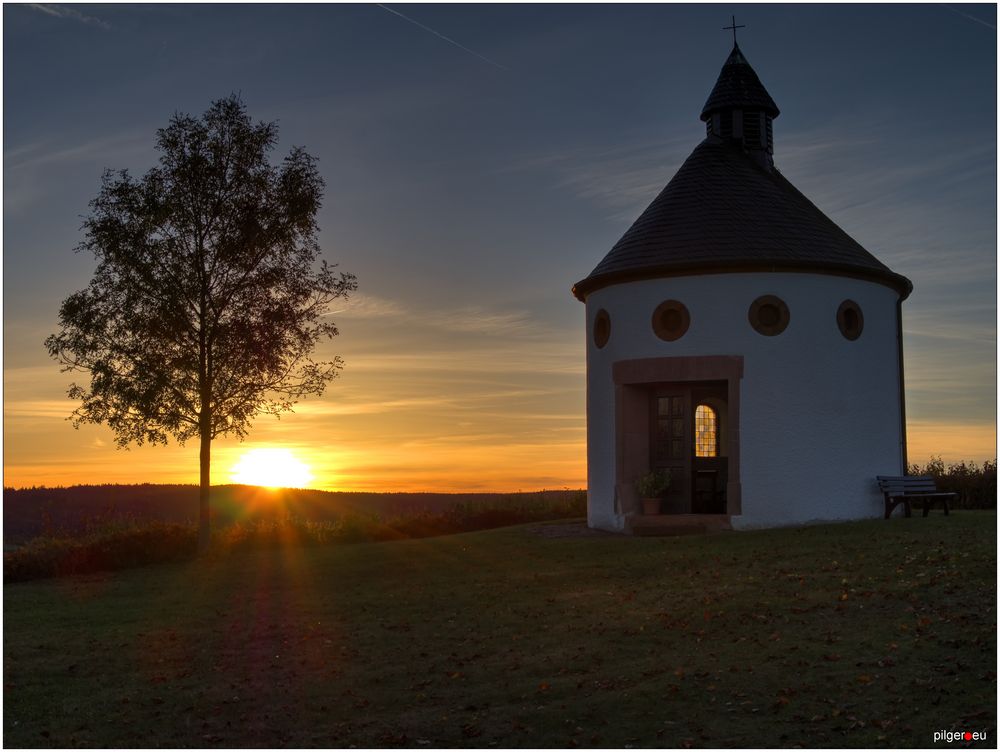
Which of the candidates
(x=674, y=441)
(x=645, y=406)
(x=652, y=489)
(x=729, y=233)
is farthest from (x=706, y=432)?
(x=729, y=233)

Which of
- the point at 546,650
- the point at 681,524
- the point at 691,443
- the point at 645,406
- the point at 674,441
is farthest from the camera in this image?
the point at 645,406

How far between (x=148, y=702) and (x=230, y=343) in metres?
Result: 13.1

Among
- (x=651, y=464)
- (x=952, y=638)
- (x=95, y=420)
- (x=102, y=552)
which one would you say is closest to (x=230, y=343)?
(x=95, y=420)

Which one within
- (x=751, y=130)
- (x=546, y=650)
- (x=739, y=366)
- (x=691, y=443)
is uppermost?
(x=751, y=130)

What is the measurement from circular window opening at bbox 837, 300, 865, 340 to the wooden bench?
3337 mm

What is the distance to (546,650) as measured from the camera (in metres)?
12.9

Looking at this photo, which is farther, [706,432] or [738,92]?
[738,92]

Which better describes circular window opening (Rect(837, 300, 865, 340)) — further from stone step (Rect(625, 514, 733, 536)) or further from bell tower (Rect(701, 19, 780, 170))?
bell tower (Rect(701, 19, 780, 170))

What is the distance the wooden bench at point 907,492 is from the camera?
2216 centimetres

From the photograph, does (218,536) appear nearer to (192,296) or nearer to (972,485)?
(192,296)

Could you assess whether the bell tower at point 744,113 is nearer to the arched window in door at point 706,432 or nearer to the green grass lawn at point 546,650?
the arched window in door at point 706,432

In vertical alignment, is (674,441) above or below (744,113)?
below

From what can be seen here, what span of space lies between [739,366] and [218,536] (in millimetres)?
13076

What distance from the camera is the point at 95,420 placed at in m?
24.0
